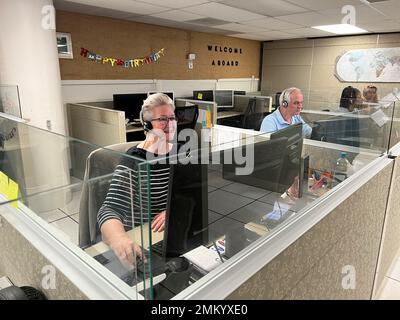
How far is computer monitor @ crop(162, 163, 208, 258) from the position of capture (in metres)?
0.75

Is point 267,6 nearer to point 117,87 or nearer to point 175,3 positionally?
point 175,3

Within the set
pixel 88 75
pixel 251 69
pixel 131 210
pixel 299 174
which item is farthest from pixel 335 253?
pixel 251 69

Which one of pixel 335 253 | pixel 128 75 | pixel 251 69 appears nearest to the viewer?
pixel 335 253

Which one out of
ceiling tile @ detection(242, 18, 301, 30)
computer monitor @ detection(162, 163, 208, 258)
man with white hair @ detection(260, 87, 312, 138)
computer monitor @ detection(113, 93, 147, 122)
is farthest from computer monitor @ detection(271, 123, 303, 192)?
ceiling tile @ detection(242, 18, 301, 30)

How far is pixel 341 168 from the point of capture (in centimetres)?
159

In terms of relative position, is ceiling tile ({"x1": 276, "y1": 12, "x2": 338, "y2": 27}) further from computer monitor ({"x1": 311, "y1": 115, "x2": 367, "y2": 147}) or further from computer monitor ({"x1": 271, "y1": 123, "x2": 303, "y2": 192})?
computer monitor ({"x1": 271, "y1": 123, "x2": 303, "y2": 192})

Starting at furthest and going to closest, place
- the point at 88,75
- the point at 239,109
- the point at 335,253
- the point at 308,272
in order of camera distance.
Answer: the point at 239,109 < the point at 88,75 < the point at 335,253 < the point at 308,272

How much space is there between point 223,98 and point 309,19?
2.10 meters
